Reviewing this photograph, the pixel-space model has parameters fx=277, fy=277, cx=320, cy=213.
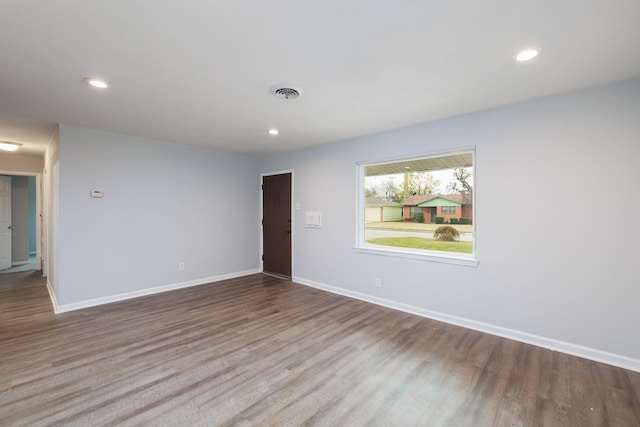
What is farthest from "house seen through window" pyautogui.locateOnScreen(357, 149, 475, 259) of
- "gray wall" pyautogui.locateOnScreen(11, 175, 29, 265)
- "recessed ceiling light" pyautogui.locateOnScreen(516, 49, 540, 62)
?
"gray wall" pyautogui.locateOnScreen(11, 175, 29, 265)

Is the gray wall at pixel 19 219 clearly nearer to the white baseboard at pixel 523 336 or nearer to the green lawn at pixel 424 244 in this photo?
the white baseboard at pixel 523 336

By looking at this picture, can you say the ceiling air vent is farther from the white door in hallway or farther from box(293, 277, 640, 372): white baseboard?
the white door in hallway

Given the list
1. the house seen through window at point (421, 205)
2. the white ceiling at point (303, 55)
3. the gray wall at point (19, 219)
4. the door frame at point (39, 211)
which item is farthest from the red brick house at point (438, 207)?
the gray wall at point (19, 219)

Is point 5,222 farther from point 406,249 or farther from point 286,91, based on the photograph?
point 406,249

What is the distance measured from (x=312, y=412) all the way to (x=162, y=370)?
138 centimetres

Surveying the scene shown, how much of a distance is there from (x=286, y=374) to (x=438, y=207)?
9.00 feet

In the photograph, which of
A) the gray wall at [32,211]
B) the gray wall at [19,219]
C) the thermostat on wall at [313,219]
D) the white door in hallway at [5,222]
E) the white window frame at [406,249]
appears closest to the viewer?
the white window frame at [406,249]

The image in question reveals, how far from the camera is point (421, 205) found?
391cm

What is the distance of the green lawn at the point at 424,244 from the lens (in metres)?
3.44

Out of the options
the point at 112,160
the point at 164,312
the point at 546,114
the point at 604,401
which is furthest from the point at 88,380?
the point at 546,114

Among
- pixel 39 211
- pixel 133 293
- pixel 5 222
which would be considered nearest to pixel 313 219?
pixel 133 293

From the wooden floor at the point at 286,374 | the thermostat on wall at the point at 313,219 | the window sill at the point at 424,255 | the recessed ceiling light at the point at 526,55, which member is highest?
the recessed ceiling light at the point at 526,55

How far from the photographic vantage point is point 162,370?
2.37 m

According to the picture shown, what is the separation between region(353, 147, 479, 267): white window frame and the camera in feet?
10.7
